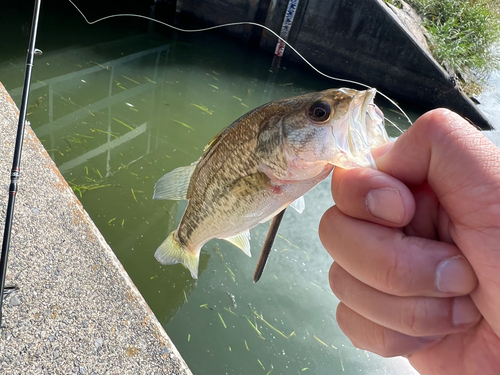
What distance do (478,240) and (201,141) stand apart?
4.17 meters

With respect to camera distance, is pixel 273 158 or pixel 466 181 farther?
pixel 273 158

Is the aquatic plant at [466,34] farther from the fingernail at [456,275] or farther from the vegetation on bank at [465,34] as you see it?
the fingernail at [456,275]

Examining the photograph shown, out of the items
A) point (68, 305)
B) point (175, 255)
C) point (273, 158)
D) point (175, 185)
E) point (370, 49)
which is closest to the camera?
point (273, 158)

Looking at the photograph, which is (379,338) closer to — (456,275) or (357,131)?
(456,275)

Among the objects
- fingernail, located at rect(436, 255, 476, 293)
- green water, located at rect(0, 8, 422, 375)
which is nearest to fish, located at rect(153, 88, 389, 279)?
fingernail, located at rect(436, 255, 476, 293)

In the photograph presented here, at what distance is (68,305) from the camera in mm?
1970

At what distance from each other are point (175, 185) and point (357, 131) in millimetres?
807

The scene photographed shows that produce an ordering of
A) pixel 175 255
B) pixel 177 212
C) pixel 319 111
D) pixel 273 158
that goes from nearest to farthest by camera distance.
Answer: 1. pixel 319 111
2. pixel 273 158
3. pixel 175 255
4. pixel 177 212

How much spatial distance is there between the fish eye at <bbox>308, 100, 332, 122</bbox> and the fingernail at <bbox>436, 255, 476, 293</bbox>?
1.77 ft

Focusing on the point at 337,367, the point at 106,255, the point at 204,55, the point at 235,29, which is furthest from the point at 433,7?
the point at 106,255

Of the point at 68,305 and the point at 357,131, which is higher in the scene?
the point at 357,131

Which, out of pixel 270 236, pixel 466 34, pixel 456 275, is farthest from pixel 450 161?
pixel 466 34

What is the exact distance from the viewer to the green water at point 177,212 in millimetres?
2807

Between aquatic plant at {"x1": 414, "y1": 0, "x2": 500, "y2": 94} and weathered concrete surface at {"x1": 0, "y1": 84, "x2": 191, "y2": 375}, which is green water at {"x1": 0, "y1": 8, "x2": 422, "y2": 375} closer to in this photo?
weathered concrete surface at {"x1": 0, "y1": 84, "x2": 191, "y2": 375}
